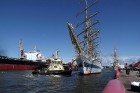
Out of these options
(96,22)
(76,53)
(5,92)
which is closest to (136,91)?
(5,92)

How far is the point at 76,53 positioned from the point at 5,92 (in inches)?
2141

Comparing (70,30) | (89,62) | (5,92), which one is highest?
(70,30)

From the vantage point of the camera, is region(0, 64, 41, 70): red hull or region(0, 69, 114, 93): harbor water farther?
region(0, 64, 41, 70): red hull

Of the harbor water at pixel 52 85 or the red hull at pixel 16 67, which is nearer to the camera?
the harbor water at pixel 52 85

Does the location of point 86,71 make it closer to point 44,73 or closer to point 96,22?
point 44,73

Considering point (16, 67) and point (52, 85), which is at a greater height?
point (16, 67)

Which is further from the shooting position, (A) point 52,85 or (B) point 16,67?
(B) point 16,67

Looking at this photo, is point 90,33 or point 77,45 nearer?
point 77,45

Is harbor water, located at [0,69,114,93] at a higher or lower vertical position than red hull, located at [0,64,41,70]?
lower

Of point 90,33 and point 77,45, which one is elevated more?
point 90,33

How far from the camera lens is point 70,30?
8150 centimetres

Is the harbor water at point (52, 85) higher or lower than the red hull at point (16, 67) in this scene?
lower

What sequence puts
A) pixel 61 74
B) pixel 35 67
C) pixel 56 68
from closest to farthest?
1. pixel 61 74
2. pixel 56 68
3. pixel 35 67

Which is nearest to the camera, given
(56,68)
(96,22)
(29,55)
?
(56,68)
